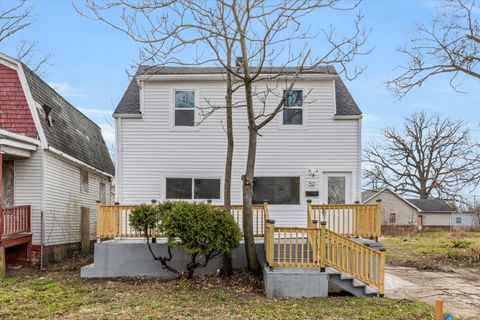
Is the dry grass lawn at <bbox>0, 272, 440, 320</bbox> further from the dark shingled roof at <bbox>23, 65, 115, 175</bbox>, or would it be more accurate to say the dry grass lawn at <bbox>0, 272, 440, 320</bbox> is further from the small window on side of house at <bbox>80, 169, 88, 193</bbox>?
the small window on side of house at <bbox>80, 169, 88, 193</bbox>

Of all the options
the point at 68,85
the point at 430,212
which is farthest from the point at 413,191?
the point at 68,85

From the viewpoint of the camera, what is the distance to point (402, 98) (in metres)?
16.8

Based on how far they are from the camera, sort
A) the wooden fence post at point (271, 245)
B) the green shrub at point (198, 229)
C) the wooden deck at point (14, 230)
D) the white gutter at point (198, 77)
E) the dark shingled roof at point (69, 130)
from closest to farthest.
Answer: the wooden fence post at point (271, 245)
the green shrub at point (198, 229)
the wooden deck at point (14, 230)
the white gutter at point (198, 77)
the dark shingled roof at point (69, 130)

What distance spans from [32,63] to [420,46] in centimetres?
1975

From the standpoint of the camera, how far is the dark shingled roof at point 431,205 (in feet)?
134

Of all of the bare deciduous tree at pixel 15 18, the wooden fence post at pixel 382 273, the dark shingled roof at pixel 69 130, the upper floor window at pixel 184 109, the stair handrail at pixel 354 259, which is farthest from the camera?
the bare deciduous tree at pixel 15 18

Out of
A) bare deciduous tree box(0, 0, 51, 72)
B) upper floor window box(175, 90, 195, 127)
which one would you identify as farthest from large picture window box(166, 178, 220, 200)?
bare deciduous tree box(0, 0, 51, 72)

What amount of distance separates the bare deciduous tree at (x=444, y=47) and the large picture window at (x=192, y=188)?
9.34 meters

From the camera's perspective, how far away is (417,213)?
40.2m

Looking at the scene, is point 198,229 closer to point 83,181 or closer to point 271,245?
point 271,245

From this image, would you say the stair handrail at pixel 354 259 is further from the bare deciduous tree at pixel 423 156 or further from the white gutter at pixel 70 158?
the bare deciduous tree at pixel 423 156

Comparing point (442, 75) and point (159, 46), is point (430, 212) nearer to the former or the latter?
point (442, 75)

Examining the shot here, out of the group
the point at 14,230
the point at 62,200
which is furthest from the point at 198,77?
the point at 14,230

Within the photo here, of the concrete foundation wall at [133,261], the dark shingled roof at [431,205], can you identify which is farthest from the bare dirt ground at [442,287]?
the dark shingled roof at [431,205]
